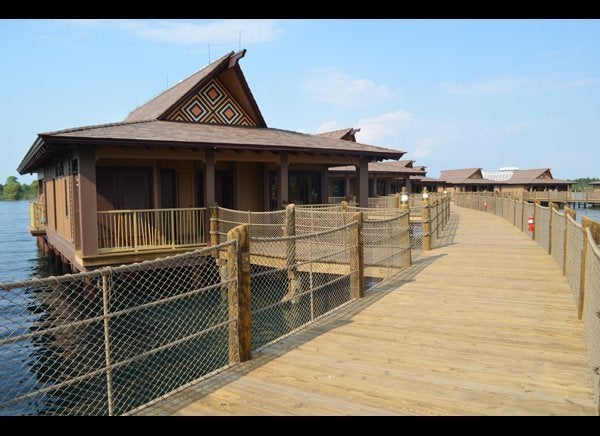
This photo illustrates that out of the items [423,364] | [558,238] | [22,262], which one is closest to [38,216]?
[22,262]

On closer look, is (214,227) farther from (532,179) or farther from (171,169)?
(532,179)

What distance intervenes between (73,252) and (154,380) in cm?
764

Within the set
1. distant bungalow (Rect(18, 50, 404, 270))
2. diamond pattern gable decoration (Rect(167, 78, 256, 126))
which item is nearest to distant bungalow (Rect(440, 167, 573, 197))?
diamond pattern gable decoration (Rect(167, 78, 256, 126))

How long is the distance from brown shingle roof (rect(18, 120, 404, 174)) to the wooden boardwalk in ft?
28.4

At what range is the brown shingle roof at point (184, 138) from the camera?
1283cm

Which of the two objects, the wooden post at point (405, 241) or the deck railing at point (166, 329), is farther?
the wooden post at point (405, 241)

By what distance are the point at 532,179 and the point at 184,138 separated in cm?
6934

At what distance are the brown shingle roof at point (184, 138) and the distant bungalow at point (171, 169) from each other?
39mm

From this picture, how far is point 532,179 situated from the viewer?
2790 inches

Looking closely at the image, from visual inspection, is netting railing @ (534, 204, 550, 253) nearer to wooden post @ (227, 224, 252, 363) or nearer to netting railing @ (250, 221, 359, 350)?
netting railing @ (250, 221, 359, 350)

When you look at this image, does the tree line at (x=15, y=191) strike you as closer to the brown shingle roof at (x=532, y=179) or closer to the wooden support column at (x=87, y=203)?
the brown shingle roof at (x=532, y=179)

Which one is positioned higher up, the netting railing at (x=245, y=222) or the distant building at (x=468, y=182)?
→ the distant building at (x=468, y=182)

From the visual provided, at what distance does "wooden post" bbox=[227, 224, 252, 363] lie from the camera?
538 cm

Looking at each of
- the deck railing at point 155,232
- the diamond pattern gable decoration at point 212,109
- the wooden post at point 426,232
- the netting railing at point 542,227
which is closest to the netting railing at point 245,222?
the deck railing at point 155,232
